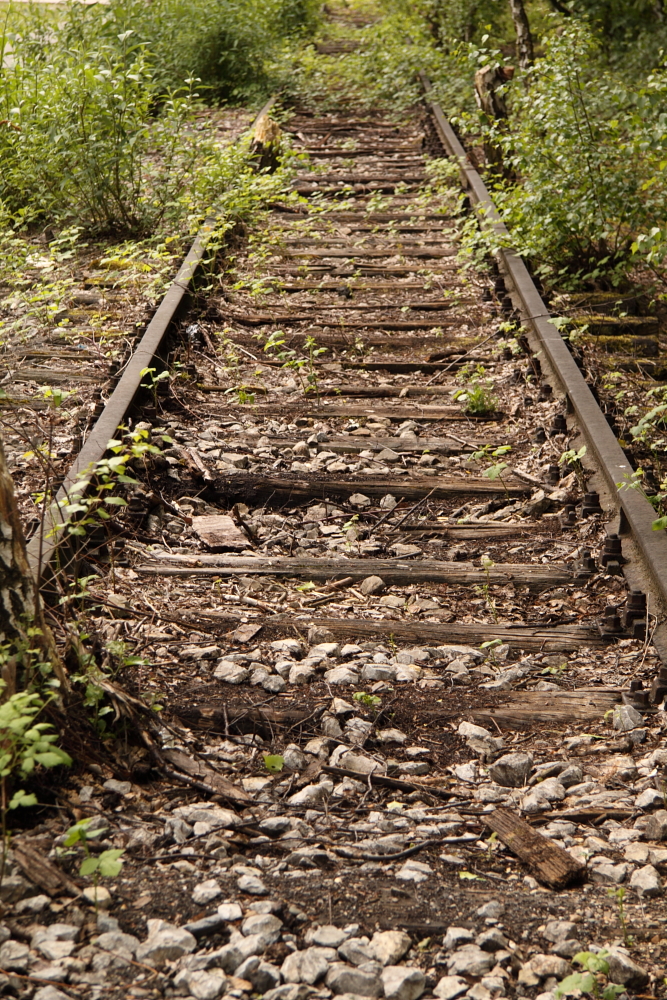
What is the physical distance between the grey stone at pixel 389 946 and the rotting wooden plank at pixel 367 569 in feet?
6.11

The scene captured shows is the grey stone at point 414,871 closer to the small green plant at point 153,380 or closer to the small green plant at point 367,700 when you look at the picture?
the small green plant at point 367,700

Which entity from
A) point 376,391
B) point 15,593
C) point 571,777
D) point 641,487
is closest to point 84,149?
point 376,391

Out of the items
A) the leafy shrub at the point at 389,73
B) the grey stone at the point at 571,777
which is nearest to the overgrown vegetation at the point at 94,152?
the leafy shrub at the point at 389,73

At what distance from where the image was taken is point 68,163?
7.70m

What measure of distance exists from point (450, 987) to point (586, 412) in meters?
3.10

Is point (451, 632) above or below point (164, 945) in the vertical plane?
below

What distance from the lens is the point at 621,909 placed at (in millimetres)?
2141

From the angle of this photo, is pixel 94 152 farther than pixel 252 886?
Yes

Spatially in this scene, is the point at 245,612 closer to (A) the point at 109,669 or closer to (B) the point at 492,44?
(A) the point at 109,669

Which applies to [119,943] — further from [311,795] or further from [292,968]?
[311,795]

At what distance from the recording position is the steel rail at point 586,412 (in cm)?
347

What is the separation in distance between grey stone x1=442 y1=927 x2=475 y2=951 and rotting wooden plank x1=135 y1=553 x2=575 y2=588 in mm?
1836

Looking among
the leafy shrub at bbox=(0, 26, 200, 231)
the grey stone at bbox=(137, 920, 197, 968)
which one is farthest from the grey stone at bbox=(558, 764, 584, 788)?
the leafy shrub at bbox=(0, 26, 200, 231)

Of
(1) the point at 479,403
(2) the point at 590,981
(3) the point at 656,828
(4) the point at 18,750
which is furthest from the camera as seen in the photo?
(1) the point at 479,403
